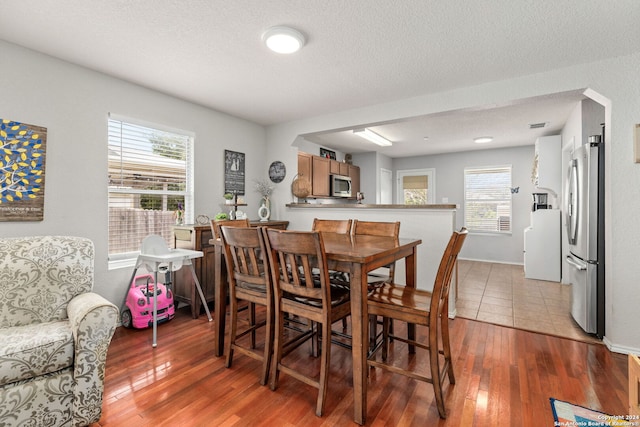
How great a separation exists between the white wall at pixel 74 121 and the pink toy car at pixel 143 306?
0.60ft

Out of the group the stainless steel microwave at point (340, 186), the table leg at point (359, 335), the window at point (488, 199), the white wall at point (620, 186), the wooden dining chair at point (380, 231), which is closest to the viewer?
the table leg at point (359, 335)

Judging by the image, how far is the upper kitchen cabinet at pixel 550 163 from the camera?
14.7 ft

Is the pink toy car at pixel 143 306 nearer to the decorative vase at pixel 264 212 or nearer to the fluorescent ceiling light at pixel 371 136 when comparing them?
the decorative vase at pixel 264 212

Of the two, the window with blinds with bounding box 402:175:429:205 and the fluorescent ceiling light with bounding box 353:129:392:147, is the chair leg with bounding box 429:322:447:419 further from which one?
the window with blinds with bounding box 402:175:429:205

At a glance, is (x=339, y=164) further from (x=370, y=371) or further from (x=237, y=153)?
(x=370, y=371)

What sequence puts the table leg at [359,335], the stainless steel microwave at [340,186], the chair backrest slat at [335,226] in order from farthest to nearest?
1. the stainless steel microwave at [340,186]
2. the chair backrest slat at [335,226]
3. the table leg at [359,335]

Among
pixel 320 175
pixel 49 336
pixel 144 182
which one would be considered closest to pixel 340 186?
pixel 320 175

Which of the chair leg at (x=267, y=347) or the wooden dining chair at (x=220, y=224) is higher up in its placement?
the wooden dining chair at (x=220, y=224)

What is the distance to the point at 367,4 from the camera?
1795 millimetres

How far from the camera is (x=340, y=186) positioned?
18.5 ft

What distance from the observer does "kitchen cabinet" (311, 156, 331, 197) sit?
491 centimetres

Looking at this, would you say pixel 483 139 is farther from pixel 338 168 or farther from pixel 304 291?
pixel 304 291

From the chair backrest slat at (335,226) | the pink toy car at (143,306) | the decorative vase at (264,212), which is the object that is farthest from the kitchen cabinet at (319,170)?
the pink toy car at (143,306)

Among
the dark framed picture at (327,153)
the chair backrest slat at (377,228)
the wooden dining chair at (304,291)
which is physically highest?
the dark framed picture at (327,153)
